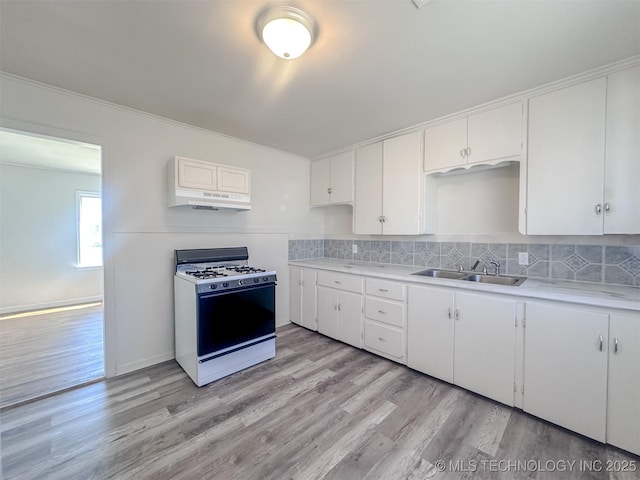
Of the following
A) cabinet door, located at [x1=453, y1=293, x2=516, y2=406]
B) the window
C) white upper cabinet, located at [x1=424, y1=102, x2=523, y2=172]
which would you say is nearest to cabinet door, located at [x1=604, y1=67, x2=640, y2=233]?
white upper cabinet, located at [x1=424, y1=102, x2=523, y2=172]

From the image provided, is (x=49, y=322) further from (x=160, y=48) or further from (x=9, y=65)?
(x=160, y=48)

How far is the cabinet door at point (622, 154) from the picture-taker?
65.4 inches

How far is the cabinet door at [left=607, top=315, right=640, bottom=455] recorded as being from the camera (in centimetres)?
147

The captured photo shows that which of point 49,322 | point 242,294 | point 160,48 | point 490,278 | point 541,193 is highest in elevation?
point 160,48

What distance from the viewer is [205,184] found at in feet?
8.29

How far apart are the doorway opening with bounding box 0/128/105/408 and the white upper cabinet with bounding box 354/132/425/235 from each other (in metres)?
3.13

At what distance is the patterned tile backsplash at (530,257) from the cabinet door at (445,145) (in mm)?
836

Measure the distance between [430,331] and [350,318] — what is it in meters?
0.88

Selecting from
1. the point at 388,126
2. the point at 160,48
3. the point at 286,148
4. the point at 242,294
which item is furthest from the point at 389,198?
the point at 160,48

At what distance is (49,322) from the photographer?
3.72 metres

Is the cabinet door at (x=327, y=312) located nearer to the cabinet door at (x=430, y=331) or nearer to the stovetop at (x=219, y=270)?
the stovetop at (x=219, y=270)

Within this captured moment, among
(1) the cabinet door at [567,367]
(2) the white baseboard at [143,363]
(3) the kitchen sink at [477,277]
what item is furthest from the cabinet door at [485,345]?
(2) the white baseboard at [143,363]

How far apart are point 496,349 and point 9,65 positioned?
3.98m

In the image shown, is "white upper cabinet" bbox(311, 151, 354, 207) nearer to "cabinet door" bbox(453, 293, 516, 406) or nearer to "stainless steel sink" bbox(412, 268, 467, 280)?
"stainless steel sink" bbox(412, 268, 467, 280)
